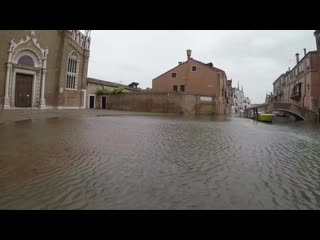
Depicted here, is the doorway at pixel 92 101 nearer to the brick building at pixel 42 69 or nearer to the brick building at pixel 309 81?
the brick building at pixel 42 69

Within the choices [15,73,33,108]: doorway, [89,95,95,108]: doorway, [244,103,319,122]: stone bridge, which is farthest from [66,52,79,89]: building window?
[244,103,319,122]: stone bridge

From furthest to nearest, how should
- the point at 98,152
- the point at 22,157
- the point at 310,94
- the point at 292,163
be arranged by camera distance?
the point at 310,94 → the point at 98,152 → the point at 292,163 → the point at 22,157

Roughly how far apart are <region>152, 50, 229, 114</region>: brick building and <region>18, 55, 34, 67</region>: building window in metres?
20.8

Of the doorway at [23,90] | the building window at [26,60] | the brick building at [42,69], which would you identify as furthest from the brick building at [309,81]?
the doorway at [23,90]

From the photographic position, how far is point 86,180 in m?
3.71

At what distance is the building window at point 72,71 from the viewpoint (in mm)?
31156

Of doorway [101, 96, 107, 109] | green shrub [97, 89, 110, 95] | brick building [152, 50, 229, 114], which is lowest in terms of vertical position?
doorway [101, 96, 107, 109]

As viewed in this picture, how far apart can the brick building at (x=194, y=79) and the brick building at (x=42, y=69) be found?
15.5 meters

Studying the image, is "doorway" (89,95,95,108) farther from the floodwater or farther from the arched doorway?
the floodwater

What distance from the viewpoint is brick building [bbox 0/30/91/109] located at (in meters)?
23.4

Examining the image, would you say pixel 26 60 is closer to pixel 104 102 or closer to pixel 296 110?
pixel 104 102
